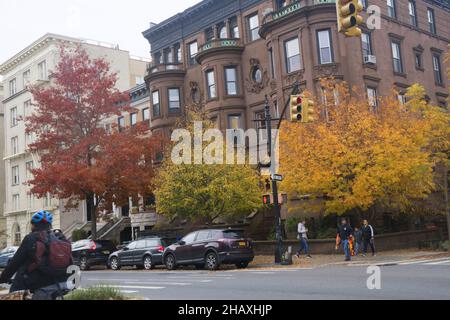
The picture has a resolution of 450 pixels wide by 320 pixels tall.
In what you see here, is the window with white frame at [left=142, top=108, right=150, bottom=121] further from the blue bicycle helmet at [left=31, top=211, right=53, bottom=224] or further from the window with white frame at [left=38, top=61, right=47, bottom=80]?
the blue bicycle helmet at [left=31, top=211, right=53, bottom=224]

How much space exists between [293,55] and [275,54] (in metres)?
1.22

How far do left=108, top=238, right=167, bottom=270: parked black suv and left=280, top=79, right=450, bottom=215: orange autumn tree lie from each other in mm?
6568

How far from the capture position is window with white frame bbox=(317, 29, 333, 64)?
106ft

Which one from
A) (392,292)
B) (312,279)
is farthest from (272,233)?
(392,292)

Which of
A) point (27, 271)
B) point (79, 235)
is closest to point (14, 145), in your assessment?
point (79, 235)

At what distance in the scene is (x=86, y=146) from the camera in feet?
108

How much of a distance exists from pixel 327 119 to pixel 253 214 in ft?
28.1

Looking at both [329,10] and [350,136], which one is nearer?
[350,136]

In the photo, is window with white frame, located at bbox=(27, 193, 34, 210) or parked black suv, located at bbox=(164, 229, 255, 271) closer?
parked black suv, located at bbox=(164, 229, 255, 271)

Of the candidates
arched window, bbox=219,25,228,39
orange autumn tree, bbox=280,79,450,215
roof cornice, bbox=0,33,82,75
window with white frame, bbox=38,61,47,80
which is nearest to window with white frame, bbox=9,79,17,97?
roof cornice, bbox=0,33,82,75

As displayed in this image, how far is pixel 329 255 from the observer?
84.5 feet

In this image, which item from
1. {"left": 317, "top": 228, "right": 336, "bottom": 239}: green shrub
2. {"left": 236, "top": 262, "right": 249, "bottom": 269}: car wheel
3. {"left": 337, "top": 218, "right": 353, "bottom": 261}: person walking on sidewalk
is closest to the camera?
{"left": 337, "top": 218, "right": 353, "bottom": 261}: person walking on sidewalk

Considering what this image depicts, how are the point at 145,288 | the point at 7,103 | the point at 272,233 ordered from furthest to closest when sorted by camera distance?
the point at 7,103 → the point at 272,233 → the point at 145,288
